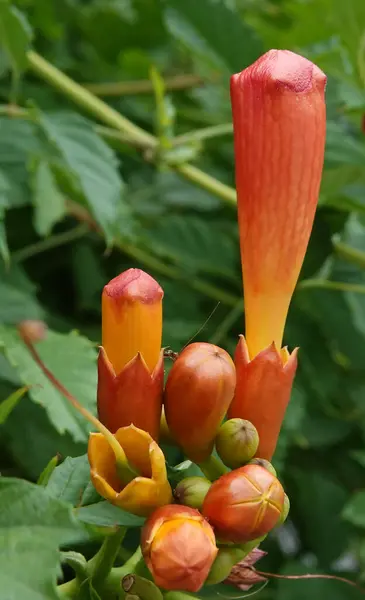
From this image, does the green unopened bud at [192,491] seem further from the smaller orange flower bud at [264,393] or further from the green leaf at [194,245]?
the green leaf at [194,245]

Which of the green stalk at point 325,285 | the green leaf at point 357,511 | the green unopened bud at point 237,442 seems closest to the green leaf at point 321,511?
the green leaf at point 357,511

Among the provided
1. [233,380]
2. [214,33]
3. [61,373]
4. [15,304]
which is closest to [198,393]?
[233,380]

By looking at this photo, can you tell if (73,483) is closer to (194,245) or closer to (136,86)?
(194,245)

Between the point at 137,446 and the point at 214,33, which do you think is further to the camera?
the point at 214,33

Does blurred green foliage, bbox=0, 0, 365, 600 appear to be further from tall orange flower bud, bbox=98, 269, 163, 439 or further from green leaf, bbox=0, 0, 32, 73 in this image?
tall orange flower bud, bbox=98, 269, 163, 439

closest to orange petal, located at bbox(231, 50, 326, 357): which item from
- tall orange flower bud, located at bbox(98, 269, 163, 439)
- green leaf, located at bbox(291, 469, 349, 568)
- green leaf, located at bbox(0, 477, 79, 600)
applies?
tall orange flower bud, located at bbox(98, 269, 163, 439)

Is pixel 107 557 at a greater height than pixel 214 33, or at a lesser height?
lesser
